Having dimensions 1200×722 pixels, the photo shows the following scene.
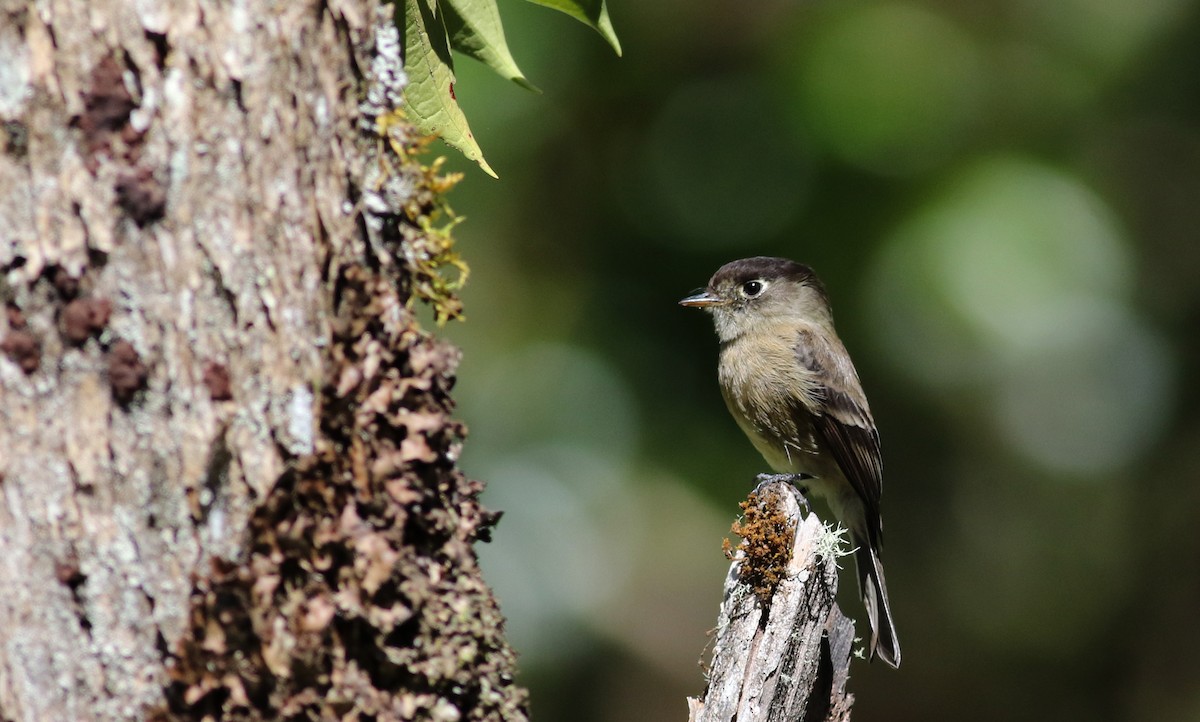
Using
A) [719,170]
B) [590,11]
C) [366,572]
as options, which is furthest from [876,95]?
[366,572]

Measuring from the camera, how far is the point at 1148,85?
300 inches

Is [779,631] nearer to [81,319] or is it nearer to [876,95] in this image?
[81,319]

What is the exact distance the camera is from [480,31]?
7.75ft

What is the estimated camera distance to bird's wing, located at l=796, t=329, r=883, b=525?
16.7ft

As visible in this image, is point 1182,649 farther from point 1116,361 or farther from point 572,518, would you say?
point 572,518

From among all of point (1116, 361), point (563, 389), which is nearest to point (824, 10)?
point (563, 389)

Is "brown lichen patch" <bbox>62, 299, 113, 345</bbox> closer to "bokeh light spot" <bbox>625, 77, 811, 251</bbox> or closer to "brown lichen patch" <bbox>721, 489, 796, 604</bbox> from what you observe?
"brown lichen patch" <bbox>721, 489, 796, 604</bbox>

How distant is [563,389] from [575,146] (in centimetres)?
149

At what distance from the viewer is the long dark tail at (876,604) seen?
4719mm

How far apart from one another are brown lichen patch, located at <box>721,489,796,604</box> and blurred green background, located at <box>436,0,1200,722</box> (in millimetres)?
3501

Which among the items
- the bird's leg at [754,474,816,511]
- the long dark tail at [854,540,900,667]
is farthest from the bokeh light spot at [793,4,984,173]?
the long dark tail at [854,540,900,667]

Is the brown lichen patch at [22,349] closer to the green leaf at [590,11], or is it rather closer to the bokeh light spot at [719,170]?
the green leaf at [590,11]

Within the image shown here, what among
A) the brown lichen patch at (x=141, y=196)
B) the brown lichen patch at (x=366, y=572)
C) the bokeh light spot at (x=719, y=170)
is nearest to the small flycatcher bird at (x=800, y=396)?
the bokeh light spot at (x=719, y=170)

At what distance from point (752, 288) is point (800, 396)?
0.65 m
